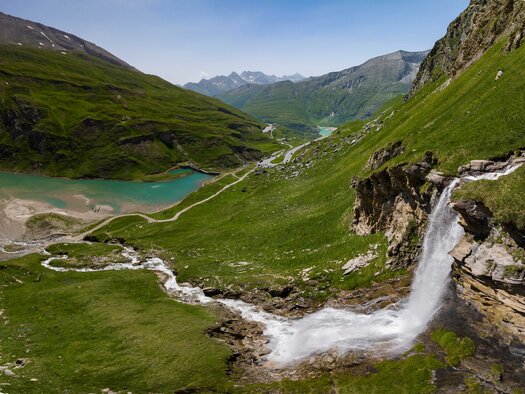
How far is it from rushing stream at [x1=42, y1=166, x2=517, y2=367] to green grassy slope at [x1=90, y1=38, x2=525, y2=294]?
505cm

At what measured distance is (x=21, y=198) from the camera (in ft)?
478

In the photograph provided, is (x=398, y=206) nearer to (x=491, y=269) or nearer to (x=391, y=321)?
(x=391, y=321)

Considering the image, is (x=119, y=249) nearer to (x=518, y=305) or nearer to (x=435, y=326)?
(x=435, y=326)

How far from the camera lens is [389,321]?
39969 mm

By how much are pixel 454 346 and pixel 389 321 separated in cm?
818

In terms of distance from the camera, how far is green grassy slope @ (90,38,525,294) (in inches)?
1829

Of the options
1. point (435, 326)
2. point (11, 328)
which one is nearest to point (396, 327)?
point (435, 326)

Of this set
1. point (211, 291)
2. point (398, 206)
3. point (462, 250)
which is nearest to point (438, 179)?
point (398, 206)

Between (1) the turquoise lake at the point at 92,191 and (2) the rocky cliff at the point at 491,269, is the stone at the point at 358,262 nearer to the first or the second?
(2) the rocky cliff at the point at 491,269

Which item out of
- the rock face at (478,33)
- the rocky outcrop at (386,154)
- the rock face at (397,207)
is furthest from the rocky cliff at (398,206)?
the rock face at (478,33)

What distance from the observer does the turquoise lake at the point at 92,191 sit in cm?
14925

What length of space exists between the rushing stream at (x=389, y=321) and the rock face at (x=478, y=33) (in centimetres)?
4035

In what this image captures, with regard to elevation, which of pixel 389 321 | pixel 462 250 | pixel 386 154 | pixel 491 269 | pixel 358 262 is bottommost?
pixel 389 321

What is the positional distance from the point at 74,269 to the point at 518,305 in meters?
76.8
